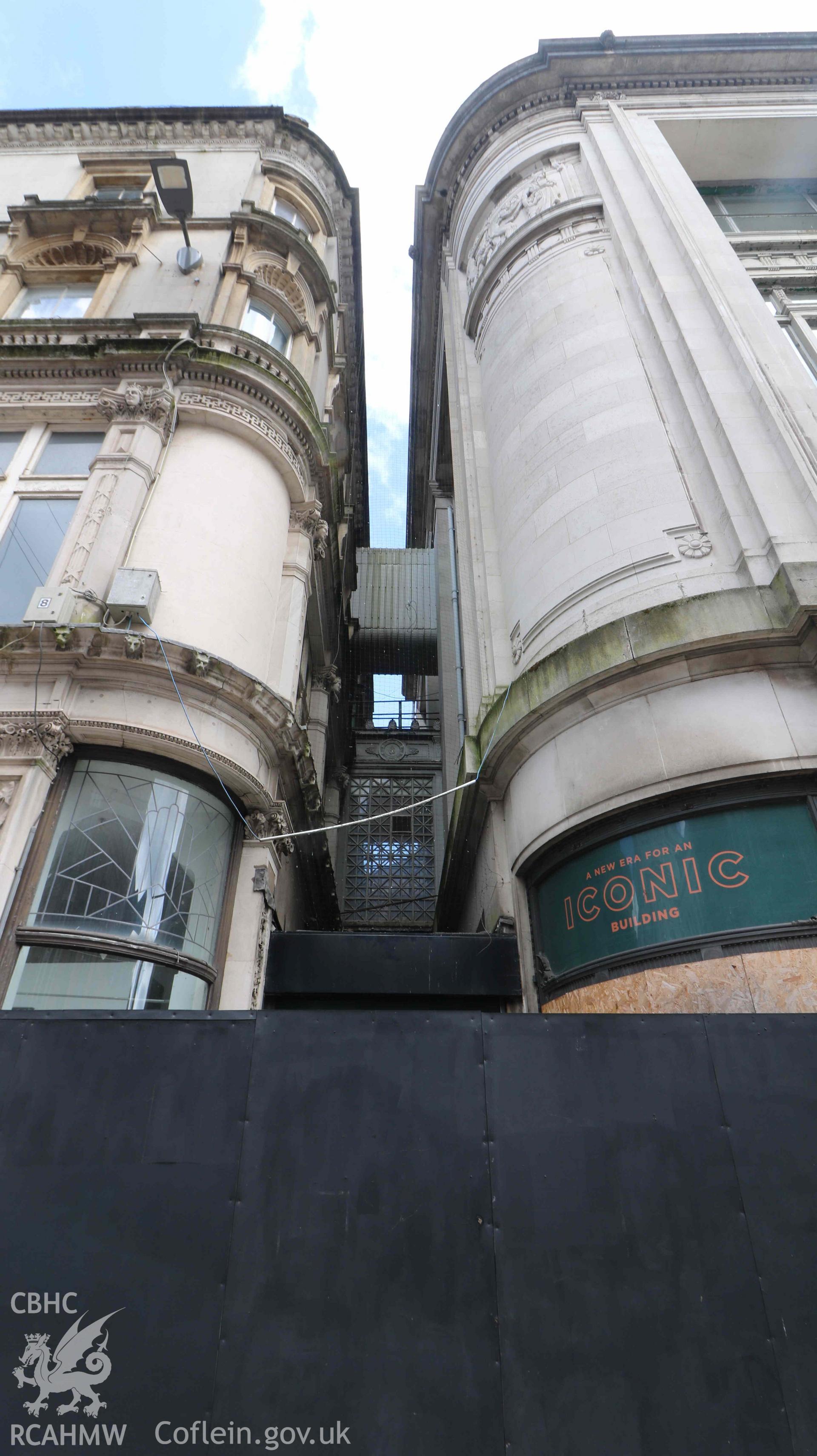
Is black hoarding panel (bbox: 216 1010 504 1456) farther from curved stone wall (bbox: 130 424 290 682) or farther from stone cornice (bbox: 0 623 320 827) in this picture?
curved stone wall (bbox: 130 424 290 682)

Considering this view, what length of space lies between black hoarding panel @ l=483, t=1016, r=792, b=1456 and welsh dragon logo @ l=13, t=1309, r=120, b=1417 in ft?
6.61

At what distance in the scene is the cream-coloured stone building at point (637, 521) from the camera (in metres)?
7.20

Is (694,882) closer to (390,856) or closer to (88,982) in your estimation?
(88,982)

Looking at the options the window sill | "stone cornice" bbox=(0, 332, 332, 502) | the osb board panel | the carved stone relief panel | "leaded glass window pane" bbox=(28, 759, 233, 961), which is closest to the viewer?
the osb board panel

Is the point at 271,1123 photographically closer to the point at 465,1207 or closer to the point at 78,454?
the point at 465,1207

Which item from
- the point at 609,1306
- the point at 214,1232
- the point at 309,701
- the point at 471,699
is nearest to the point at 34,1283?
the point at 214,1232

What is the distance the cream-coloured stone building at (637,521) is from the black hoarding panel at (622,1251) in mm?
2355

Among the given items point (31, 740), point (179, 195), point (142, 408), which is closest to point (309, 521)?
point (142, 408)

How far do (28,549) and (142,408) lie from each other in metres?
2.94

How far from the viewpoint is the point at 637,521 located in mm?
9750

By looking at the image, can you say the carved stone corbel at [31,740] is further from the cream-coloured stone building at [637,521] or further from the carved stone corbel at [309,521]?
the carved stone corbel at [309,521]

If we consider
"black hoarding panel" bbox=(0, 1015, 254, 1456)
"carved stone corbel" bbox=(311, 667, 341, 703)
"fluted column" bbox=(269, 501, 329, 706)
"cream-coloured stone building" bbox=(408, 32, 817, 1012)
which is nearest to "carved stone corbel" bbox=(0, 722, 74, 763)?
"fluted column" bbox=(269, 501, 329, 706)

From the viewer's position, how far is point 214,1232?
4027 millimetres

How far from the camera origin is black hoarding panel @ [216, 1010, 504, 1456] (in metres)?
3.60
